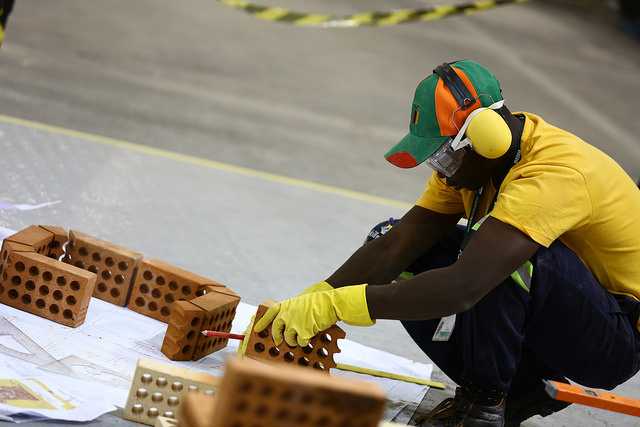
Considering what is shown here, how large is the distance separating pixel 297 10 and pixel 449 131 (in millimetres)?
8997

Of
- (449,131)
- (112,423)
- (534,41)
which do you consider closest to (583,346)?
(449,131)

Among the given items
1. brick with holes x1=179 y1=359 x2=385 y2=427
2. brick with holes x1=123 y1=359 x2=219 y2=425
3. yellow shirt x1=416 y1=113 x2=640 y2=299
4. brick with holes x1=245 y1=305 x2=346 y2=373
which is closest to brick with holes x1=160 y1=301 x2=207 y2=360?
brick with holes x1=245 y1=305 x2=346 y2=373

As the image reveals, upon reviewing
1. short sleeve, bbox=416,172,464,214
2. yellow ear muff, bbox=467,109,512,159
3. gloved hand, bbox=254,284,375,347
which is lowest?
gloved hand, bbox=254,284,375,347

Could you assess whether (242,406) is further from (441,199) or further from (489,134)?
(441,199)

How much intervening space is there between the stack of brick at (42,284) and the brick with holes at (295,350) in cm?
59

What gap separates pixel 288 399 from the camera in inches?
72.6

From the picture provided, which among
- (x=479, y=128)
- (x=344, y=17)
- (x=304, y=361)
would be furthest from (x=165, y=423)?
(x=344, y=17)

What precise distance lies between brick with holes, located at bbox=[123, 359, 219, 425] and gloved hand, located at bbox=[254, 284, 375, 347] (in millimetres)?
402

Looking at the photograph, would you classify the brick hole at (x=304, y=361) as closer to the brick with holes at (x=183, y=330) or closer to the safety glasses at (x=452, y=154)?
the brick with holes at (x=183, y=330)

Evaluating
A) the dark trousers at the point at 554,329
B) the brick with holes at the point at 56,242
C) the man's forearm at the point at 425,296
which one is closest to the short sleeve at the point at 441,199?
the dark trousers at the point at 554,329

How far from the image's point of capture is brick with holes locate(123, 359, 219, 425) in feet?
8.62

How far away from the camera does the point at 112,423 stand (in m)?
2.71

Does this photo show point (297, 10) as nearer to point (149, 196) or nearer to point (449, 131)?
point (149, 196)

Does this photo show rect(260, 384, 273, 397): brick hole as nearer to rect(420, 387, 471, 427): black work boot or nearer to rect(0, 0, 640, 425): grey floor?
rect(420, 387, 471, 427): black work boot
